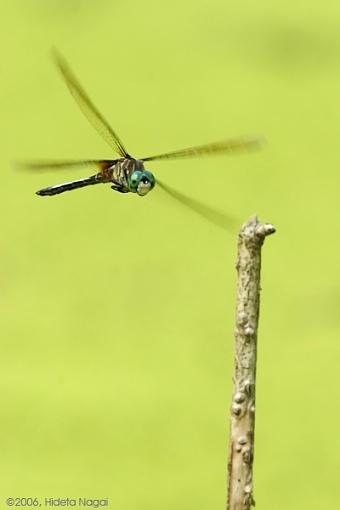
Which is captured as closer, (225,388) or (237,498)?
(237,498)

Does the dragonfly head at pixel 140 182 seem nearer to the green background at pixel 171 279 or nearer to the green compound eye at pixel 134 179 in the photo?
the green compound eye at pixel 134 179

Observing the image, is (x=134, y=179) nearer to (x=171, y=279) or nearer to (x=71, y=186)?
(x=71, y=186)

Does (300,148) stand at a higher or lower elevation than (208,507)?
higher

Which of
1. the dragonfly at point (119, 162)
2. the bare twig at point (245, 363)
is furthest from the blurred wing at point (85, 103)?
the bare twig at point (245, 363)

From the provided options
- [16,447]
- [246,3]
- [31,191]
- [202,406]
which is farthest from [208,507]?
[246,3]

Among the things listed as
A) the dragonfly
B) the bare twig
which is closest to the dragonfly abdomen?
the dragonfly

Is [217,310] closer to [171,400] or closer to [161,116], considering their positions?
[171,400]
